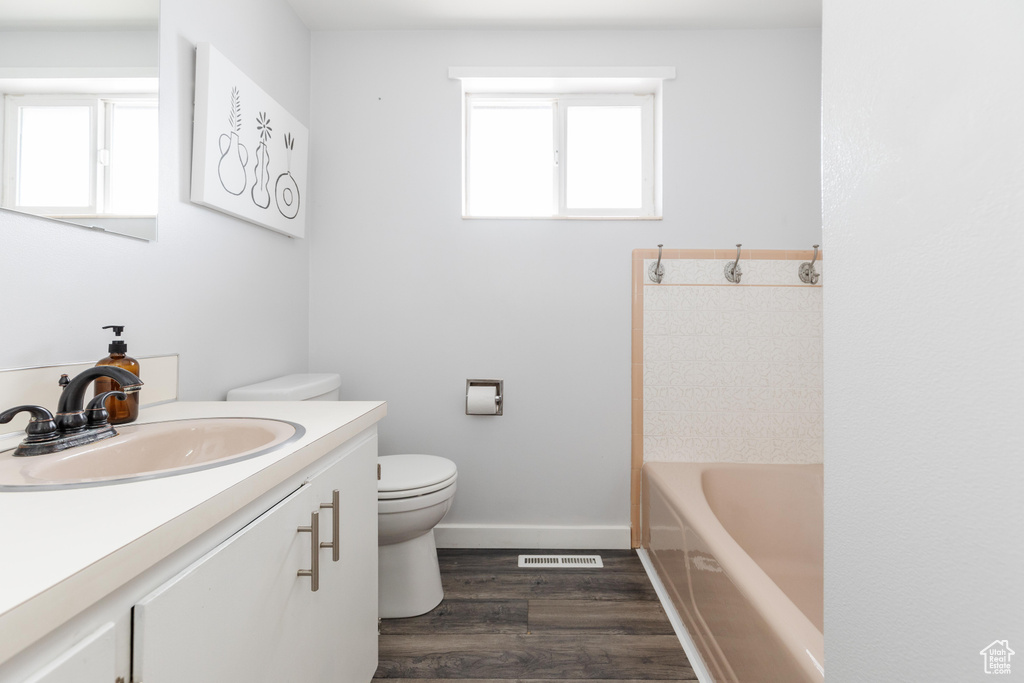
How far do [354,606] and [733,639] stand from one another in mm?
938

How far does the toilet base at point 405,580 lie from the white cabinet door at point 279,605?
1.09 ft

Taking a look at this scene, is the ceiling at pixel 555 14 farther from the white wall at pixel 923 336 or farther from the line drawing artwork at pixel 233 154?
the white wall at pixel 923 336

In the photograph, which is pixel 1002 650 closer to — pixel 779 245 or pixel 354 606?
pixel 354 606

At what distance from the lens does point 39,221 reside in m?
0.96

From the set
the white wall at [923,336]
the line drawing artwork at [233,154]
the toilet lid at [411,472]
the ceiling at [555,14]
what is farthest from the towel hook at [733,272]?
the line drawing artwork at [233,154]

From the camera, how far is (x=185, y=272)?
1.36m

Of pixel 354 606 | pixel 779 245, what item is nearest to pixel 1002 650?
pixel 354 606

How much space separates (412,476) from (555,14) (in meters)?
1.95

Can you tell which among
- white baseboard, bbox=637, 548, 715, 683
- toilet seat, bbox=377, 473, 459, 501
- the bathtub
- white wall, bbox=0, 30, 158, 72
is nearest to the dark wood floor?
white baseboard, bbox=637, 548, 715, 683

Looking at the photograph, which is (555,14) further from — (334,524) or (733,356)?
(334,524)

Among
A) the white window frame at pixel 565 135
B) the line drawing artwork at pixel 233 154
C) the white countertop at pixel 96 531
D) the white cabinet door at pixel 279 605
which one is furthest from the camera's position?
the white window frame at pixel 565 135

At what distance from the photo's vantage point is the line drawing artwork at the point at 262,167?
1650 mm

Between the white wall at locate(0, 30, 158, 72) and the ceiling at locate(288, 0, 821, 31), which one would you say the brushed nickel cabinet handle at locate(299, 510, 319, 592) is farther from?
the ceiling at locate(288, 0, 821, 31)

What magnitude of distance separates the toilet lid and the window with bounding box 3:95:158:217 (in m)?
0.98
